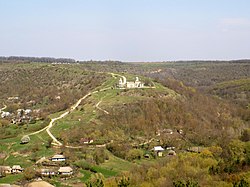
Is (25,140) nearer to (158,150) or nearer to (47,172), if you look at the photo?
(47,172)

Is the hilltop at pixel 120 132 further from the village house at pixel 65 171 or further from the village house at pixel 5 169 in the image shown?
the village house at pixel 5 169

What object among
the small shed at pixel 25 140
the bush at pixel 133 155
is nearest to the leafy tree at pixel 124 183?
the bush at pixel 133 155

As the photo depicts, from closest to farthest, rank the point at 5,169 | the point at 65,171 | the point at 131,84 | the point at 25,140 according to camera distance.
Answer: the point at 65,171 → the point at 5,169 → the point at 25,140 → the point at 131,84

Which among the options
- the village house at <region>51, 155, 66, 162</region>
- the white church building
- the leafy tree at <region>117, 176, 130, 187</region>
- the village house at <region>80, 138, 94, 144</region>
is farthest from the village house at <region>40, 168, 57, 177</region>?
the white church building

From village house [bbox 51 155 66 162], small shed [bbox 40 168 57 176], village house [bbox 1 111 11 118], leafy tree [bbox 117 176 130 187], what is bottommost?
small shed [bbox 40 168 57 176]

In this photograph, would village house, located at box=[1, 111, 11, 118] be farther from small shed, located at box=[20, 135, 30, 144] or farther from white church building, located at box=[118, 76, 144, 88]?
white church building, located at box=[118, 76, 144, 88]

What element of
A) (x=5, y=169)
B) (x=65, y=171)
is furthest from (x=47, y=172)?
(x=5, y=169)

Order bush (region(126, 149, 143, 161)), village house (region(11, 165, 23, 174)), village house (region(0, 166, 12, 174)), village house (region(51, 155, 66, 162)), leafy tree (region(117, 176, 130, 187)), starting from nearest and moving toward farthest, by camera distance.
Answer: leafy tree (region(117, 176, 130, 187)), village house (region(0, 166, 12, 174)), village house (region(11, 165, 23, 174)), village house (region(51, 155, 66, 162)), bush (region(126, 149, 143, 161))

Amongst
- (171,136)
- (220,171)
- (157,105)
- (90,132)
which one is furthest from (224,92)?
(220,171)

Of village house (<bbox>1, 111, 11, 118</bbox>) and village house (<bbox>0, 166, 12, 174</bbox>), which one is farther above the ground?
village house (<bbox>1, 111, 11, 118</bbox>)

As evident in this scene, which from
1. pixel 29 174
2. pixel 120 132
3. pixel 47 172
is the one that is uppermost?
pixel 120 132

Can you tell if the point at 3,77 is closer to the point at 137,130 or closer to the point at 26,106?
the point at 26,106

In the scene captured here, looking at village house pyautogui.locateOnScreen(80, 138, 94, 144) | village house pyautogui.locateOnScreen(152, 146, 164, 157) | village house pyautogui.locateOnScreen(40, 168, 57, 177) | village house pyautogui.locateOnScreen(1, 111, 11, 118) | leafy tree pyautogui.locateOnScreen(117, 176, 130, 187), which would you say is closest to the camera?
leafy tree pyautogui.locateOnScreen(117, 176, 130, 187)
